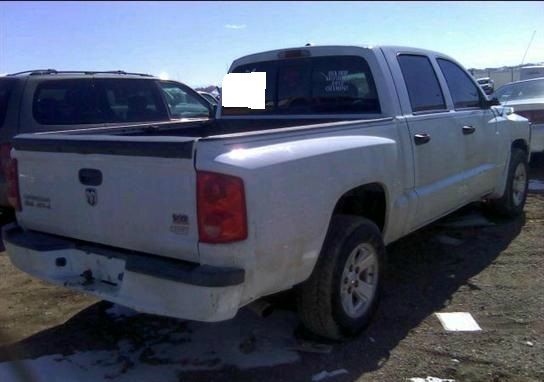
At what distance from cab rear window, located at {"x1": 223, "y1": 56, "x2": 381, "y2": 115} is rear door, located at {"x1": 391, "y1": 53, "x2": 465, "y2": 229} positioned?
26cm

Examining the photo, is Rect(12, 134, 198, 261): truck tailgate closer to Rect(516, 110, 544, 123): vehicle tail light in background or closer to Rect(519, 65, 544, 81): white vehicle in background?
Rect(516, 110, 544, 123): vehicle tail light in background

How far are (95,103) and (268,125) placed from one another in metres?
2.72

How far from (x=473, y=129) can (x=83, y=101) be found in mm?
4178

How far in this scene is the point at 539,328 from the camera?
12.6ft

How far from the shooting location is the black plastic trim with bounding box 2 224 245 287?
2.80 metres

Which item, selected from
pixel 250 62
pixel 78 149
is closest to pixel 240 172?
pixel 78 149

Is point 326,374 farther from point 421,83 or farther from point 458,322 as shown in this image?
point 421,83

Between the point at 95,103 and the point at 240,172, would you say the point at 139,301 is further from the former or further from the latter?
the point at 95,103

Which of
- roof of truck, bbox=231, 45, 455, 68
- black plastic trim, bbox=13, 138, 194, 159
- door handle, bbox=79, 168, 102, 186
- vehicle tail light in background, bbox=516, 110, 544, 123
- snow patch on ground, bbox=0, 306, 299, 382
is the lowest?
snow patch on ground, bbox=0, 306, 299, 382

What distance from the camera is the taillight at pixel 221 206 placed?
2805 mm

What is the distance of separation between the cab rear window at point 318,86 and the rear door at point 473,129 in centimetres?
104

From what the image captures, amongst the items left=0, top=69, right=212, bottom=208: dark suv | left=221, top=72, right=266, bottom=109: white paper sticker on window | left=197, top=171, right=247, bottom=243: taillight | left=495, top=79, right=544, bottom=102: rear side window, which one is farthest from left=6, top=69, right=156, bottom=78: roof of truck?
left=495, top=79, right=544, bottom=102: rear side window

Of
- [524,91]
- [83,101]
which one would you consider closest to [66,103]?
[83,101]

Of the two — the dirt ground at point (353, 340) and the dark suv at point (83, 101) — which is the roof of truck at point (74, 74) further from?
the dirt ground at point (353, 340)
